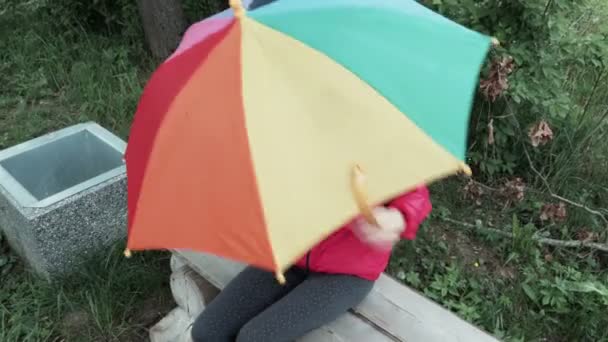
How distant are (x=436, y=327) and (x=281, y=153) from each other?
3.05 feet

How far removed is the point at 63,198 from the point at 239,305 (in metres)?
1.08

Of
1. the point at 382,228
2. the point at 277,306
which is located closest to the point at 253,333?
the point at 277,306

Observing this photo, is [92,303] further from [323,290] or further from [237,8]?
[237,8]

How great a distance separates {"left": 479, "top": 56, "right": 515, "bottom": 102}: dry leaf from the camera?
2.60 meters

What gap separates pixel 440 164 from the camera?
1.28 meters

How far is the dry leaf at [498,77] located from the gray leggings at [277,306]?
1294 mm

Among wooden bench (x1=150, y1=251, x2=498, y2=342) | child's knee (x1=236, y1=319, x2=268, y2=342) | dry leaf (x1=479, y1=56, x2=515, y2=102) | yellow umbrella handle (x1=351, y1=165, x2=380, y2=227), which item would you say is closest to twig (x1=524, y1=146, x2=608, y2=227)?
dry leaf (x1=479, y1=56, x2=515, y2=102)

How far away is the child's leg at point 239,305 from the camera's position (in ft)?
6.28

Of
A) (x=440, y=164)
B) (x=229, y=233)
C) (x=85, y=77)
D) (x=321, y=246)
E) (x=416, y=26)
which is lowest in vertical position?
(x=85, y=77)

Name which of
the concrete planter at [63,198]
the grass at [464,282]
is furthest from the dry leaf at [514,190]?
the concrete planter at [63,198]

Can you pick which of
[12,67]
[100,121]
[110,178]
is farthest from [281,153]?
[12,67]

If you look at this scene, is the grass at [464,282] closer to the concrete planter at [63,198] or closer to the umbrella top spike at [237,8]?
the concrete planter at [63,198]

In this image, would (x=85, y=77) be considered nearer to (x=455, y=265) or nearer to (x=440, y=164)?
(x=455, y=265)

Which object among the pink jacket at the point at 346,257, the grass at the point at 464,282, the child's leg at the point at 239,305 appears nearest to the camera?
the pink jacket at the point at 346,257
